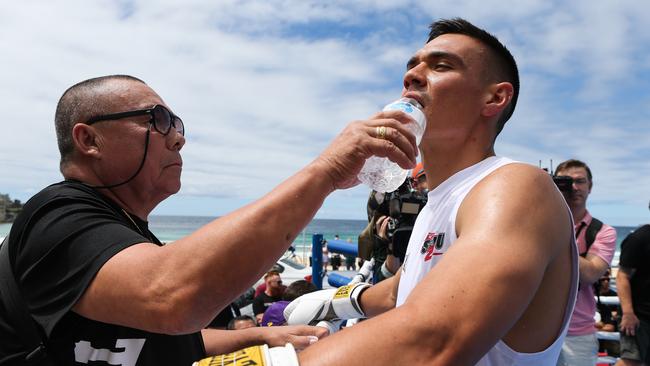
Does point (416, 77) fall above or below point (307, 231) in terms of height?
above

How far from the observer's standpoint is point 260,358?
1.06m

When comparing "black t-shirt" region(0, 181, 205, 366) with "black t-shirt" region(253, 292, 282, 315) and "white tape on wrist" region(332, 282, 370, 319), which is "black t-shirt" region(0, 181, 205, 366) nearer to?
"white tape on wrist" region(332, 282, 370, 319)

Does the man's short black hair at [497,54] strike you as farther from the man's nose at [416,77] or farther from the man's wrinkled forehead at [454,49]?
the man's nose at [416,77]

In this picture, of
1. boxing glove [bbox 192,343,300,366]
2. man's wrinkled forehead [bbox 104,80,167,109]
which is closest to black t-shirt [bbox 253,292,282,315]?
man's wrinkled forehead [bbox 104,80,167,109]

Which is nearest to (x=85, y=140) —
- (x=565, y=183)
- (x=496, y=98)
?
(x=496, y=98)

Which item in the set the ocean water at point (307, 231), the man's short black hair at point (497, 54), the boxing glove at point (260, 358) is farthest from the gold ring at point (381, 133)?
the ocean water at point (307, 231)

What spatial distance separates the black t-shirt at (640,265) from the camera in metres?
5.29

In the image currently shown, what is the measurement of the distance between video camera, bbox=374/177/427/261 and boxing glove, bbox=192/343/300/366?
3.22m

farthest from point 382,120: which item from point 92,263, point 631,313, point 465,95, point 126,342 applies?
point 631,313

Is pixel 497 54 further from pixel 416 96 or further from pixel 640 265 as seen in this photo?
pixel 640 265

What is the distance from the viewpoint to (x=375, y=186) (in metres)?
2.11

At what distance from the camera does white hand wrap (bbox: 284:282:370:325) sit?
8.86ft

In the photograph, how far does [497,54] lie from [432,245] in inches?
38.6

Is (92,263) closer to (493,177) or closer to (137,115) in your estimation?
(137,115)
